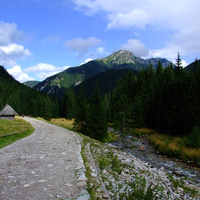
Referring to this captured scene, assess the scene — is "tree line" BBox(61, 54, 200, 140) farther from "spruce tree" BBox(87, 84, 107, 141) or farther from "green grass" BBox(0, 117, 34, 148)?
"green grass" BBox(0, 117, 34, 148)

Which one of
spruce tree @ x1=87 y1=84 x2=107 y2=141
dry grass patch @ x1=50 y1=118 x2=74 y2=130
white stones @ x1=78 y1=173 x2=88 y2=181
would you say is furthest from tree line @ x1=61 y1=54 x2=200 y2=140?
white stones @ x1=78 y1=173 x2=88 y2=181

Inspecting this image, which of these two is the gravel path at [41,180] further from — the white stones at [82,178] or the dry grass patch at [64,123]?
the dry grass patch at [64,123]

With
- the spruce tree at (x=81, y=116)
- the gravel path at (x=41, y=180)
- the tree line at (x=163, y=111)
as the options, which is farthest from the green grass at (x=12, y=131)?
the tree line at (x=163, y=111)

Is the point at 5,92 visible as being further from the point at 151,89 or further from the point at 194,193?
the point at 194,193

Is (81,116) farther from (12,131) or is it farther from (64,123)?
(64,123)

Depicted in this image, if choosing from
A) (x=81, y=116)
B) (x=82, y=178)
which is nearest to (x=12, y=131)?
(x=81, y=116)

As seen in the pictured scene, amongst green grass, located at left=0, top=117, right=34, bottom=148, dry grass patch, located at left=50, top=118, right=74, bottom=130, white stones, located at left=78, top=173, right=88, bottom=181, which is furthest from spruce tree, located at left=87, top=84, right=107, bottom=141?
white stones, located at left=78, top=173, right=88, bottom=181

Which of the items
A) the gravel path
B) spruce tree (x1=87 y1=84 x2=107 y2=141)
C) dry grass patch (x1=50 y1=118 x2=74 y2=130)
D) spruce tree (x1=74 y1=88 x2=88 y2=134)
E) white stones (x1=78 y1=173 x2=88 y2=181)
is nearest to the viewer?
the gravel path

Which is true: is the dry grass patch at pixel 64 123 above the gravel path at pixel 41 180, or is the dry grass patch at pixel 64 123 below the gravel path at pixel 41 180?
below

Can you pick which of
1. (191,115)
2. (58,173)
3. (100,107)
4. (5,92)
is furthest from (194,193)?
(5,92)

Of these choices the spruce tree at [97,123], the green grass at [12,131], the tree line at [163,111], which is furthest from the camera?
the spruce tree at [97,123]

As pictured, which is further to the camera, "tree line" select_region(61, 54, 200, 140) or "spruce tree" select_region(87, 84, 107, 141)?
"spruce tree" select_region(87, 84, 107, 141)

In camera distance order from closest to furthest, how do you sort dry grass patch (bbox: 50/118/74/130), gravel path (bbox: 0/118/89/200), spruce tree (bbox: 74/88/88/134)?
1. gravel path (bbox: 0/118/89/200)
2. spruce tree (bbox: 74/88/88/134)
3. dry grass patch (bbox: 50/118/74/130)

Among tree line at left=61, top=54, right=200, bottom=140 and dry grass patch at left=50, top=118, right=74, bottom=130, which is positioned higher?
tree line at left=61, top=54, right=200, bottom=140
